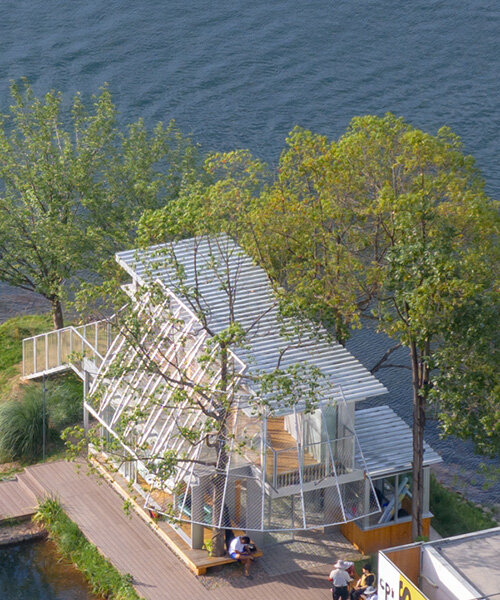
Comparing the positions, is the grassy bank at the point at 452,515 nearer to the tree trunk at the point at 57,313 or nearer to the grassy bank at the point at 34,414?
the grassy bank at the point at 34,414

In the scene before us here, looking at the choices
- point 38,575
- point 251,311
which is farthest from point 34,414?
point 251,311

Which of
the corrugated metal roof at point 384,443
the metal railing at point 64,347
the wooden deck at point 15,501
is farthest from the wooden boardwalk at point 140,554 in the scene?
the metal railing at point 64,347

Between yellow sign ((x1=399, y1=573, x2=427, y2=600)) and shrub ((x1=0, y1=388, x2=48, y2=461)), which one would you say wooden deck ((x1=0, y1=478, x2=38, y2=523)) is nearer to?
shrub ((x1=0, y1=388, x2=48, y2=461))

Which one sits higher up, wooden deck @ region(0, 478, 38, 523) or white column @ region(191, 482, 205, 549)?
white column @ region(191, 482, 205, 549)

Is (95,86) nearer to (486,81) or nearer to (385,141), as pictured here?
(486,81)

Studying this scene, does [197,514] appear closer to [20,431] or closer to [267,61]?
[20,431]

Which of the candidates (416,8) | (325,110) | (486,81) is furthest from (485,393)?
(416,8)

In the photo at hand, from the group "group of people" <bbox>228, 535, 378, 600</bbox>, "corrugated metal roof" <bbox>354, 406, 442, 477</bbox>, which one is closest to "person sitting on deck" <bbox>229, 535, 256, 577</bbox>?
"group of people" <bbox>228, 535, 378, 600</bbox>
